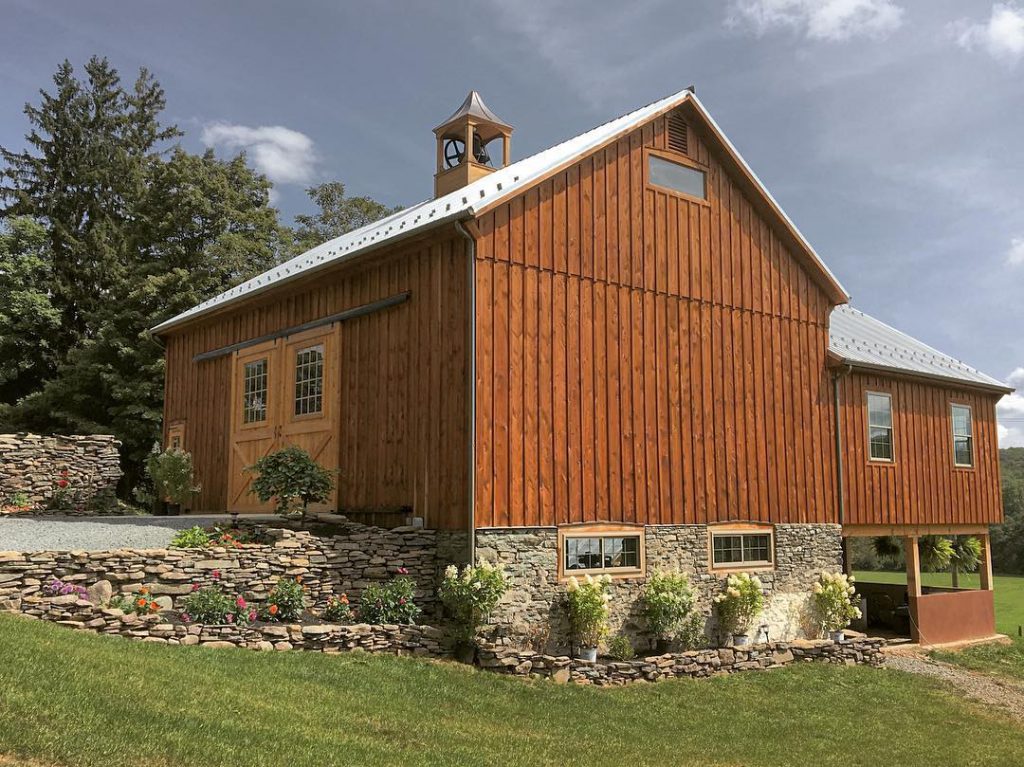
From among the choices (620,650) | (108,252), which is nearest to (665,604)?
(620,650)

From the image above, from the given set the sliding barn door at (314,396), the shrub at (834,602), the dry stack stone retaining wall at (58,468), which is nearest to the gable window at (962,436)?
the shrub at (834,602)

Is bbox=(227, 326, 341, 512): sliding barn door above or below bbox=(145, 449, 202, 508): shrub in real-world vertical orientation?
above

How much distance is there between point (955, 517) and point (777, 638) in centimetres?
717

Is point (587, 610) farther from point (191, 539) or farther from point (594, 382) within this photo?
point (191, 539)

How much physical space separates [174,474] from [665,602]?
31.9ft

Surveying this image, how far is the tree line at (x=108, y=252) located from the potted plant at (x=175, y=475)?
944cm

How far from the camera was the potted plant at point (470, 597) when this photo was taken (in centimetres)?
1132

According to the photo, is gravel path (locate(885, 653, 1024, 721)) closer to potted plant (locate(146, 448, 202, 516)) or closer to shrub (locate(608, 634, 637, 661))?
shrub (locate(608, 634, 637, 661))

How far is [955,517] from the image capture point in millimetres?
19938

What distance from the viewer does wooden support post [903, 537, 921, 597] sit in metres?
18.5

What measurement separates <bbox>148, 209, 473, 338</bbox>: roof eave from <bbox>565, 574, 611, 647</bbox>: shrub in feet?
16.6

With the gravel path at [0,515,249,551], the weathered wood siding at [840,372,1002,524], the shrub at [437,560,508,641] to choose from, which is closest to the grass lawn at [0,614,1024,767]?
the shrub at [437,560,508,641]

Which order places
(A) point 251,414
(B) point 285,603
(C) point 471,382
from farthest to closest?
1. (A) point 251,414
2. (C) point 471,382
3. (B) point 285,603

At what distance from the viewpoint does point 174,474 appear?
1753 cm
